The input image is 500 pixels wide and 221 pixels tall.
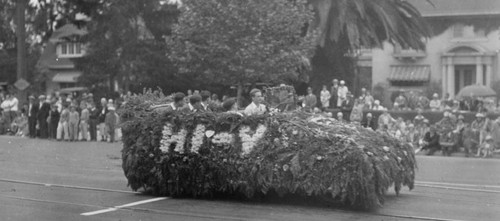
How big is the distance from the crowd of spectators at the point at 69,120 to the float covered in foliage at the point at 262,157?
49.3ft

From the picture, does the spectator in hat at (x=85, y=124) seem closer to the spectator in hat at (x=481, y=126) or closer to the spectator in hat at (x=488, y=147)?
the spectator in hat at (x=481, y=126)

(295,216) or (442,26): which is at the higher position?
(442,26)

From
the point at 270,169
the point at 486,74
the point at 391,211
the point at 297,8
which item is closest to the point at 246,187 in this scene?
the point at 270,169

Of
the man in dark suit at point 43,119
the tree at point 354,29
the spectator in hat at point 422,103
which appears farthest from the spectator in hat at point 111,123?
the tree at point 354,29

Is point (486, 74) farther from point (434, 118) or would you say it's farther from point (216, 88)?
point (434, 118)

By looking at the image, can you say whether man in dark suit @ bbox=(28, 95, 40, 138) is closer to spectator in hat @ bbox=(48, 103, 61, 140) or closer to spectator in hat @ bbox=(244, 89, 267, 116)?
spectator in hat @ bbox=(48, 103, 61, 140)

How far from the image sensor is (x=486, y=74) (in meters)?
47.0

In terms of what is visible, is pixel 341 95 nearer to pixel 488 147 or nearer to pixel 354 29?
pixel 354 29

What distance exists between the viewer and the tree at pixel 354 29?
36.0 metres

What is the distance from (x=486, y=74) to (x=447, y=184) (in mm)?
33805

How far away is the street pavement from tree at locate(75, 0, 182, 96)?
66.8ft

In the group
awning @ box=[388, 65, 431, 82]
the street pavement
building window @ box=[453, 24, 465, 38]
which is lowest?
the street pavement

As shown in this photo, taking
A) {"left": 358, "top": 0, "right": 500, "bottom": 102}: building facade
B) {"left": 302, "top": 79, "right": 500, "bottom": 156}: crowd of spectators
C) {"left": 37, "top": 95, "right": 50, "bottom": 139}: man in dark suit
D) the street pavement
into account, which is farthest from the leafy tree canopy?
{"left": 358, "top": 0, "right": 500, "bottom": 102}: building facade

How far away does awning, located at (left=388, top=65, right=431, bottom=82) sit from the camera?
161 feet
